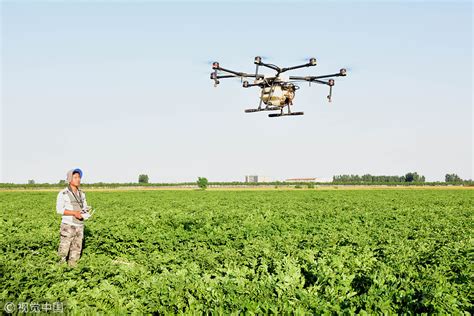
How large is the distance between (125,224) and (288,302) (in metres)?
9.72

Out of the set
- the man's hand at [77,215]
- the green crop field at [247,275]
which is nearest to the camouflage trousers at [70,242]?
the man's hand at [77,215]

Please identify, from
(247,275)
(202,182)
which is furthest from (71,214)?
(202,182)

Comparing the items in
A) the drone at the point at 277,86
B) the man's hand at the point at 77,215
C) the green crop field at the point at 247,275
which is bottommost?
the green crop field at the point at 247,275

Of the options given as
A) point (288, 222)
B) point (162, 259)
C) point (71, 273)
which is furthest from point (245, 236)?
point (71, 273)

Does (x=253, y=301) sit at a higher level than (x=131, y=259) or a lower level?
higher

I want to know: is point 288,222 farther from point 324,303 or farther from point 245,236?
point 324,303

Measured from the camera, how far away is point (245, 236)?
12391mm

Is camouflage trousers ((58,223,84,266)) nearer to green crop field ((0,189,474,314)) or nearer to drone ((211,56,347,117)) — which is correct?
green crop field ((0,189,474,314))

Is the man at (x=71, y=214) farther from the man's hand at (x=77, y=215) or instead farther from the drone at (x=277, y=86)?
the drone at (x=277, y=86)

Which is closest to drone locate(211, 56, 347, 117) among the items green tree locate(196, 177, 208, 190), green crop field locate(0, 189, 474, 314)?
green crop field locate(0, 189, 474, 314)

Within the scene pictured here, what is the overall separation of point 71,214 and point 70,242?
619 millimetres

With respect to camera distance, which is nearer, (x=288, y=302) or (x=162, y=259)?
(x=288, y=302)

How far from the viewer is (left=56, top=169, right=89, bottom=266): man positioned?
923 cm

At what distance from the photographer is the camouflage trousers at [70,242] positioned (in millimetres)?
9258
